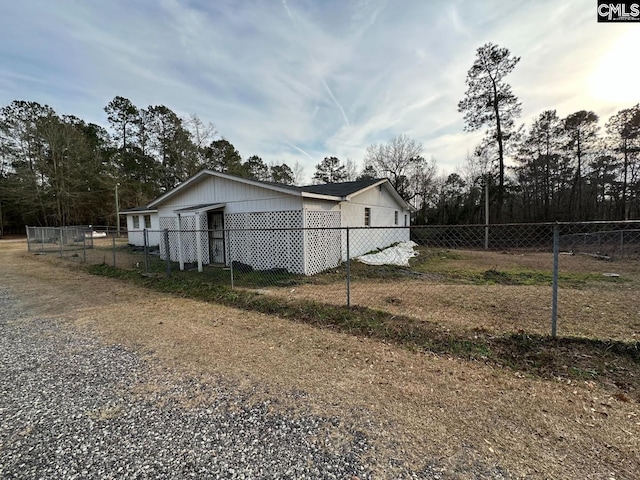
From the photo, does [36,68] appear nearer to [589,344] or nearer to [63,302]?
[63,302]

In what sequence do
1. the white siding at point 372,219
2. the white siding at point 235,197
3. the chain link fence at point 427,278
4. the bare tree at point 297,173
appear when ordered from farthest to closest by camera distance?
the bare tree at point 297,173 → the white siding at point 372,219 → the white siding at point 235,197 → the chain link fence at point 427,278

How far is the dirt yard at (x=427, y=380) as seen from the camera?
5.91 ft

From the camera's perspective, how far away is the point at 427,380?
2.73m

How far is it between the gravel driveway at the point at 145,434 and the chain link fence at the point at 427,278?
2.78 meters

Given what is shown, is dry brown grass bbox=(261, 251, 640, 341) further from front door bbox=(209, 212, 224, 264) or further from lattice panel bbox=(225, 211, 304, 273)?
front door bbox=(209, 212, 224, 264)

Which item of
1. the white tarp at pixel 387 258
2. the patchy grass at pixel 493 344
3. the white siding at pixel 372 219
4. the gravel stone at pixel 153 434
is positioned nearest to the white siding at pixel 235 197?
the white siding at pixel 372 219

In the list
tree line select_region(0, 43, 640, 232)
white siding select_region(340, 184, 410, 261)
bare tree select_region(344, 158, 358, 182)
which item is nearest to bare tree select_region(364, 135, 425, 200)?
tree line select_region(0, 43, 640, 232)

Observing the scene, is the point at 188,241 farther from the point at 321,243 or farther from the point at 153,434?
the point at 153,434

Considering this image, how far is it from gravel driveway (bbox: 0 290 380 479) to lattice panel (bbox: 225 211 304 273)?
547 cm

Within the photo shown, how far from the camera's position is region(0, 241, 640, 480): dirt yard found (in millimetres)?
1802

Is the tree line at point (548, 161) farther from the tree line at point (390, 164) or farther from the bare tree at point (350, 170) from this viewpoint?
the bare tree at point (350, 170)

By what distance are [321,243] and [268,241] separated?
68.3 inches

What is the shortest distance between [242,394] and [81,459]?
44.6 inches

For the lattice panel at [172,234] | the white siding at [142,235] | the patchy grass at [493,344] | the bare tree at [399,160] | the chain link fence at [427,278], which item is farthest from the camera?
the bare tree at [399,160]
